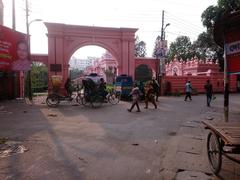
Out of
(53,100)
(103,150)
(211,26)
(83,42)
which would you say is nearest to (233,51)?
(103,150)

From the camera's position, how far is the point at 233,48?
6504 mm

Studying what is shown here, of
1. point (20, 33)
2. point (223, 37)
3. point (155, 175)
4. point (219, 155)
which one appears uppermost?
point (20, 33)

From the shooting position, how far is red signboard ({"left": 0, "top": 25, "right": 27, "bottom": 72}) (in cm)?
1911

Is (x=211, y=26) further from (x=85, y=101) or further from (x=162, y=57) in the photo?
(x=85, y=101)

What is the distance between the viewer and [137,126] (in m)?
10.8

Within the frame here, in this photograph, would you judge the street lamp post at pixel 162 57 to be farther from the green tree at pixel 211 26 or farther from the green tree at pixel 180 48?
the green tree at pixel 180 48

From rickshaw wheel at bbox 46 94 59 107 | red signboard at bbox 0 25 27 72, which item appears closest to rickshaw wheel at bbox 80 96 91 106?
rickshaw wheel at bbox 46 94 59 107

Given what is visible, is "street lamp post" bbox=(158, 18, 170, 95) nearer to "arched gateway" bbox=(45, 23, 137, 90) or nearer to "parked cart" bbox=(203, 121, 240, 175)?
"arched gateway" bbox=(45, 23, 137, 90)

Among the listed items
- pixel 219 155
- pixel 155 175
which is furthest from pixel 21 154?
pixel 219 155

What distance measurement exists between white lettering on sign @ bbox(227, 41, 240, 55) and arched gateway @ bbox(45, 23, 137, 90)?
20.7 m

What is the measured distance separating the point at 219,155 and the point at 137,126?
5.92 metres

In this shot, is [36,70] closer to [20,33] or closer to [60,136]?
[20,33]

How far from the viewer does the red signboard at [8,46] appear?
1911cm

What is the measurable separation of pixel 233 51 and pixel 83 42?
21.1 metres
